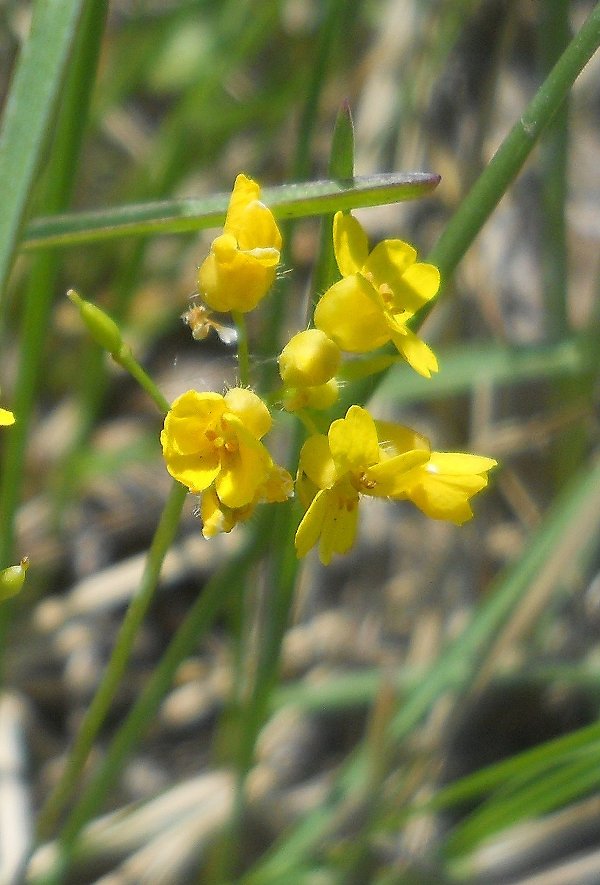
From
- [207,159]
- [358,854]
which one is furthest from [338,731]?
[207,159]

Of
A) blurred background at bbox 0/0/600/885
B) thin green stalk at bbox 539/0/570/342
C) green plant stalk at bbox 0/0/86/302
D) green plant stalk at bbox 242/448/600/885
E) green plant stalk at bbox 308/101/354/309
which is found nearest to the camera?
green plant stalk at bbox 0/0/86/302

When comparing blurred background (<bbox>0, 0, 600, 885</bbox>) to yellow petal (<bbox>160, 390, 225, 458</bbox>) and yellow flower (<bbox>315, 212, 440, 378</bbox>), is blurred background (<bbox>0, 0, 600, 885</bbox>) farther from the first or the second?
yellow petal (<bbox>160, 390, 225, 458</bbox>)

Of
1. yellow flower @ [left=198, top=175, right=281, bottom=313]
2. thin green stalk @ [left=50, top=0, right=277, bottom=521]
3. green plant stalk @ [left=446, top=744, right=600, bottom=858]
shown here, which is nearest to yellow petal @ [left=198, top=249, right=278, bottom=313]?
yellow flower @ [left=198, top=175, right=281, bottom=313]

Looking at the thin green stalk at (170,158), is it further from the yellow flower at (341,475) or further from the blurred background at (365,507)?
the yellow flower at (341,475)

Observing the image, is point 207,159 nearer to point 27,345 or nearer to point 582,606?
point 27,345

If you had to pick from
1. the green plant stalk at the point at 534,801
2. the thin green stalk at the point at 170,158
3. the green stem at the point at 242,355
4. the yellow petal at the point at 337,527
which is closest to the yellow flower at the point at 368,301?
the green stem at the point at 242,355

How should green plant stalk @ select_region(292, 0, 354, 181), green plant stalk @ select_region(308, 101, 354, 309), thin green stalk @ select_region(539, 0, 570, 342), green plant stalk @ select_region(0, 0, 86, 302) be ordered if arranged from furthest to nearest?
thin green stalk @ select_region(539, 0, 570, 342) → green plant stalk @ select_region(292, 0, 354, 181) → green plant stalk @ select_region(308, 101, 354, 309) → green plant stalk @ select_region(0, 0, 86, 302)
